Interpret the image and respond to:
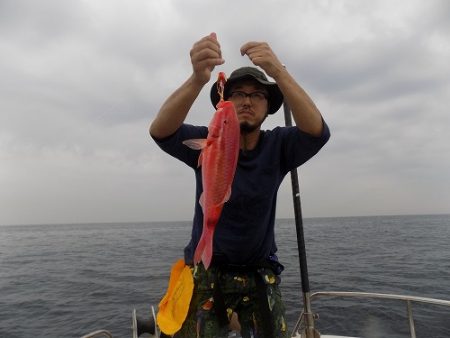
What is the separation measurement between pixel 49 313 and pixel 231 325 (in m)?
16.3

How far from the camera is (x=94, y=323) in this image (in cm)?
1437

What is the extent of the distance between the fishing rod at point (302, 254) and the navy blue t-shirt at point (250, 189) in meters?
1.76

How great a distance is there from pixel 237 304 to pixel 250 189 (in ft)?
3.72

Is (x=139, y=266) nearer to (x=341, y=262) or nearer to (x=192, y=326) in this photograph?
(x=341, y=262)

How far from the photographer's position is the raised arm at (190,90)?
8.22ft

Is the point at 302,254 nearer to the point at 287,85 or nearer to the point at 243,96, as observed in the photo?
the point at 243,96

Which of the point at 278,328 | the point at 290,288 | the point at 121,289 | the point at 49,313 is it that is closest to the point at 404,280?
the point at 290,288

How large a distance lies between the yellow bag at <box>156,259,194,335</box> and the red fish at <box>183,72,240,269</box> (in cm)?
123

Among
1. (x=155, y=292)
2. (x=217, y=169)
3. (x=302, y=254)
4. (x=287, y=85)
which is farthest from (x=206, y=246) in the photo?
(x=155, y=292)

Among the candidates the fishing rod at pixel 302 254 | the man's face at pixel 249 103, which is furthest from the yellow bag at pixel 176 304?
the fishing rod at pixel 302 254

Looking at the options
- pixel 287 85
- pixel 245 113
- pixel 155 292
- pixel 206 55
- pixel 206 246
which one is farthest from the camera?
pixel 155 292

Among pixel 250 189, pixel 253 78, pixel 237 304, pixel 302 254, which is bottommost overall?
pixel 237 304

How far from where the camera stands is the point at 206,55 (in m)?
2.50

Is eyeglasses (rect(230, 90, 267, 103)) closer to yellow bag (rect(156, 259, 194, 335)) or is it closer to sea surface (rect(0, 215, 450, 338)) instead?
yellow bag (rect(156, 259, 194, 335))
